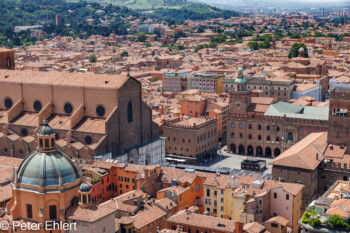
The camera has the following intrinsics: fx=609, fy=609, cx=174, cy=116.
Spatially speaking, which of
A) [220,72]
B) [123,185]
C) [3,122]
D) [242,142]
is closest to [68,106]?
[3,122]

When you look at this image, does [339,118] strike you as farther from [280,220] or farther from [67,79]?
[67,79]

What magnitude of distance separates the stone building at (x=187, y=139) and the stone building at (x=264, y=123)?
542cm

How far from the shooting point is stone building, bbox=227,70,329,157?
87250 mm

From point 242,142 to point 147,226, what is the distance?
1703 inches

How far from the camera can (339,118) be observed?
226ft

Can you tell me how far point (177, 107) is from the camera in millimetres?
101188

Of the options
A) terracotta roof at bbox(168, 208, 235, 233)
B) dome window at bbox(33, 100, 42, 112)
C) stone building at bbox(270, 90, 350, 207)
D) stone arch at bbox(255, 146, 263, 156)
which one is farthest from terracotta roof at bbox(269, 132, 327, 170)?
dome window at bbox(33, 100, 42, 112)

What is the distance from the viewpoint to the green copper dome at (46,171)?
44531mm

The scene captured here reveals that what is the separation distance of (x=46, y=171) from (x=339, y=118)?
3716 centimetres

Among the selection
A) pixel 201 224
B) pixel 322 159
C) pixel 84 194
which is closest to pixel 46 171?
pixel 84 194

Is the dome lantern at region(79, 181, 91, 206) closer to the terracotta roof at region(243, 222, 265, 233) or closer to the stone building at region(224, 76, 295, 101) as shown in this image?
the terracotta roof at region(243, 222, 265, 233)

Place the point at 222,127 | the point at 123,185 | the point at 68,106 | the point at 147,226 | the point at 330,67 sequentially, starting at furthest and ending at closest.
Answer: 1. the point at 330,67
2. the point at 222,127
3. the point at 68,106
4. the point at 123,185
5. the point at 147,226

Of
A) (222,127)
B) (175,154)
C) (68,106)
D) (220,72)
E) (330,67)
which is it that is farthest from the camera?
(330,67)

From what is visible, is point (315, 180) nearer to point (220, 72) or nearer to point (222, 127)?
point (222, 127)
